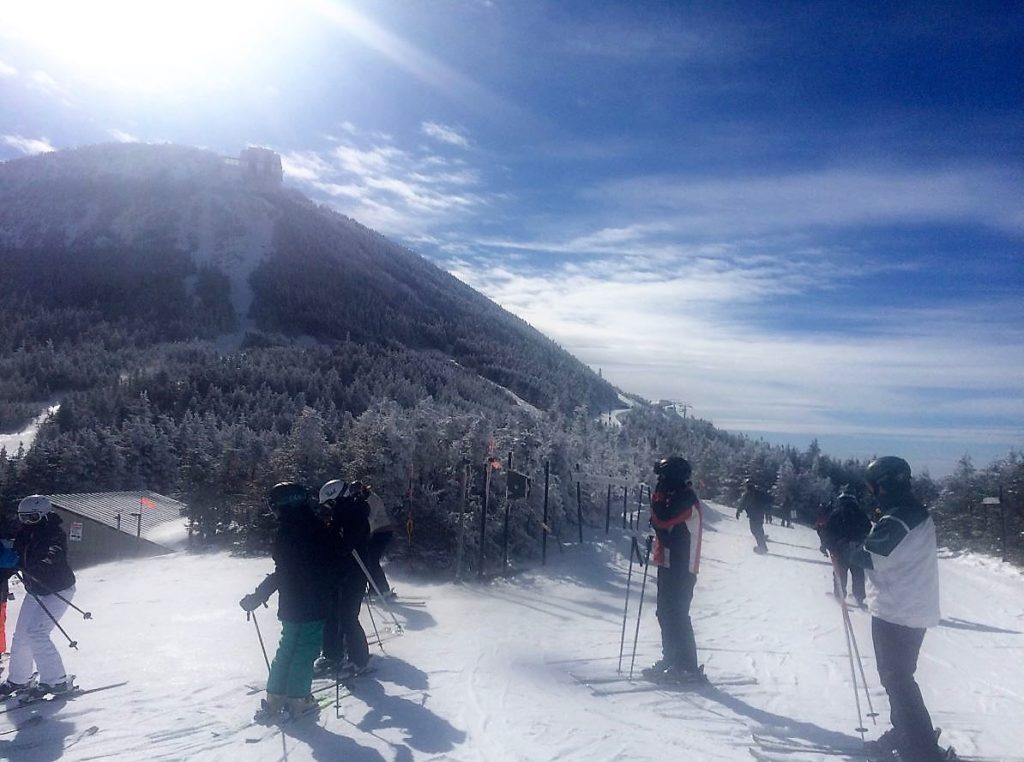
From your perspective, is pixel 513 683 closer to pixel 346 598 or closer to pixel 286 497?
pixel 346 598

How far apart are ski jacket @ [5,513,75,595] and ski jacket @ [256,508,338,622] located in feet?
7.36

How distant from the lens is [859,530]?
10.2 m

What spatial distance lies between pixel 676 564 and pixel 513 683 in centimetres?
192

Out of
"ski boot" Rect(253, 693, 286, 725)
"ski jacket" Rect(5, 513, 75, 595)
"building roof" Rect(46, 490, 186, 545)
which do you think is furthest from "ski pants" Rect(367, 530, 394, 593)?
"building roof" Rect(46, 490, 186, 545)

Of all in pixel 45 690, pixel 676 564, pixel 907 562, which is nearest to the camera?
pixel 907 562

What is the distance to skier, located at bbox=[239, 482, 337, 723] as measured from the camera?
19.1 feet

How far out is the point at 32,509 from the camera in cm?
671

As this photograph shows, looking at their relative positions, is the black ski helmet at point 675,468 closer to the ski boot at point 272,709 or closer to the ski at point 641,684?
the ski at point 641,684

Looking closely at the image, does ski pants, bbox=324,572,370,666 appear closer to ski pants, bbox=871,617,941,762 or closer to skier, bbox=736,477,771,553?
ski pants, bbox=871,617,941,762

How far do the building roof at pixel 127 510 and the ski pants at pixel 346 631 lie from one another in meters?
21.3

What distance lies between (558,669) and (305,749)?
9.52 ft

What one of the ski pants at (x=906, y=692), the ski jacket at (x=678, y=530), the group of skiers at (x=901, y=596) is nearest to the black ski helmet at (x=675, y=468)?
the ski jacket at (x=678, y=530)

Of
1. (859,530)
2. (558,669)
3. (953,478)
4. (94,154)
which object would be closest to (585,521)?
(859,530)

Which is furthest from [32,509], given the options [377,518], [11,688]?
[377,518]
